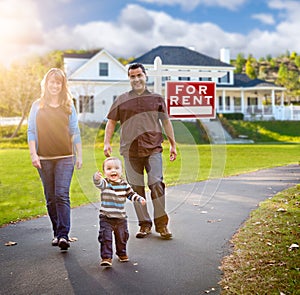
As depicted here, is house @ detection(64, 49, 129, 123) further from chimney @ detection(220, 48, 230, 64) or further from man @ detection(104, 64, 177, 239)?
man @ detection(104, 64, 177, 239)

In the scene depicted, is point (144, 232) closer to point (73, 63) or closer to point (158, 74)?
point (158, 74)

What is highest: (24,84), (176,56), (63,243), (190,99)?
(176,56)

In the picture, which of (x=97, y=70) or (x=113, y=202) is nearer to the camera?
(x=113, y=202)

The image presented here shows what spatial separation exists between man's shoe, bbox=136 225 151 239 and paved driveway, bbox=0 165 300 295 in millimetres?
83

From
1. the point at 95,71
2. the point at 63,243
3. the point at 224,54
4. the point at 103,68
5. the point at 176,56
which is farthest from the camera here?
the point at 224,54

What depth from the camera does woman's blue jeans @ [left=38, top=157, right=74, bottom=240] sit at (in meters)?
4.92

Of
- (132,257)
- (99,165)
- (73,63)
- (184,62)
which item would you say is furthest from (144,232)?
(73,63)

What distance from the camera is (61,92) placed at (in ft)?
16.7

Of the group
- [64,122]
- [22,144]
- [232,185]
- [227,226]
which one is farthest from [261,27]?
[22,144]

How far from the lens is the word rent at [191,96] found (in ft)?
24.2

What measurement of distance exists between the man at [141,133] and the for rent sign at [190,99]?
6.48 ft

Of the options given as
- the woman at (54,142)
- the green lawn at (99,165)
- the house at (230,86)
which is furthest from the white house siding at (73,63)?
the woman at (54,142)

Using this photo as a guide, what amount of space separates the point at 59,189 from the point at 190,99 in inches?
126

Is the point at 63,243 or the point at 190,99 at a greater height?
the point at 190,99
